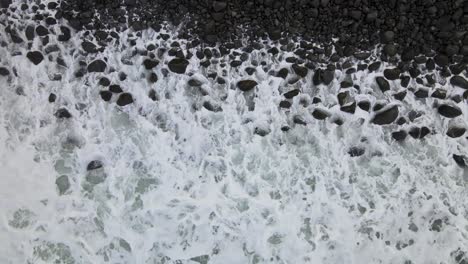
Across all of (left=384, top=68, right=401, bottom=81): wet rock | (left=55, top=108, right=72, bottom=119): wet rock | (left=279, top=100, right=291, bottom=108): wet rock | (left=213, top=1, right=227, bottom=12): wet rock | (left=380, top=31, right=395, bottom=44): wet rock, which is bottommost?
(left=55, top=108, right=72, bottom=119): wet rock

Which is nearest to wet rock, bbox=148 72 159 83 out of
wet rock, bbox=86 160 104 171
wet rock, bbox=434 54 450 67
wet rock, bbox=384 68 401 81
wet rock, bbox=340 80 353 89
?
wet rock, bbox=86 160 104 171

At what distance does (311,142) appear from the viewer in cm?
128

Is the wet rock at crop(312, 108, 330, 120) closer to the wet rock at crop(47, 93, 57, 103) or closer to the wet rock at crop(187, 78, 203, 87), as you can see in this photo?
the wet rock at crop(187, 78, 203, 87)

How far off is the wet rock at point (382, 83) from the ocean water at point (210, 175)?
15mm

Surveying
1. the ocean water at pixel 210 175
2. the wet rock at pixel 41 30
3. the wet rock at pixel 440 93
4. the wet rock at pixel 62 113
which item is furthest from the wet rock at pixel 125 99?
the wet rock at pixel 440 93

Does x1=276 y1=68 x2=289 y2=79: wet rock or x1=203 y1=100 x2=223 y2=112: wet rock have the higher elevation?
x1=276 y1=68 x2=289 y2=79: wet rock

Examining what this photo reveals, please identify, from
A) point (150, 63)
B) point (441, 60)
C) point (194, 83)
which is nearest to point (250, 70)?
point (194, 83)

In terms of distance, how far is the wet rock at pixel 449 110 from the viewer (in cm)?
127

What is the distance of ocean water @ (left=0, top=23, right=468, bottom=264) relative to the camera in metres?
1.24

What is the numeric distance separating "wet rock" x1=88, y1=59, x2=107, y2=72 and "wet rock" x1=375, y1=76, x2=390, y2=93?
65 centimetres

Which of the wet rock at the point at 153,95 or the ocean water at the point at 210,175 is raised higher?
the wet rock at the point at 153,95

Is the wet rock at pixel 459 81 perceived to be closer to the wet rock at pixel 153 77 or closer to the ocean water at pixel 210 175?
the ocean water at pixel 210 175

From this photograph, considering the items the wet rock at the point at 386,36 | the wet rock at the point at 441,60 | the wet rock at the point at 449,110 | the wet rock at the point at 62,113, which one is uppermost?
the wet rock at the point at 386,36

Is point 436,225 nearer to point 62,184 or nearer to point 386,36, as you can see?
point 386,36
